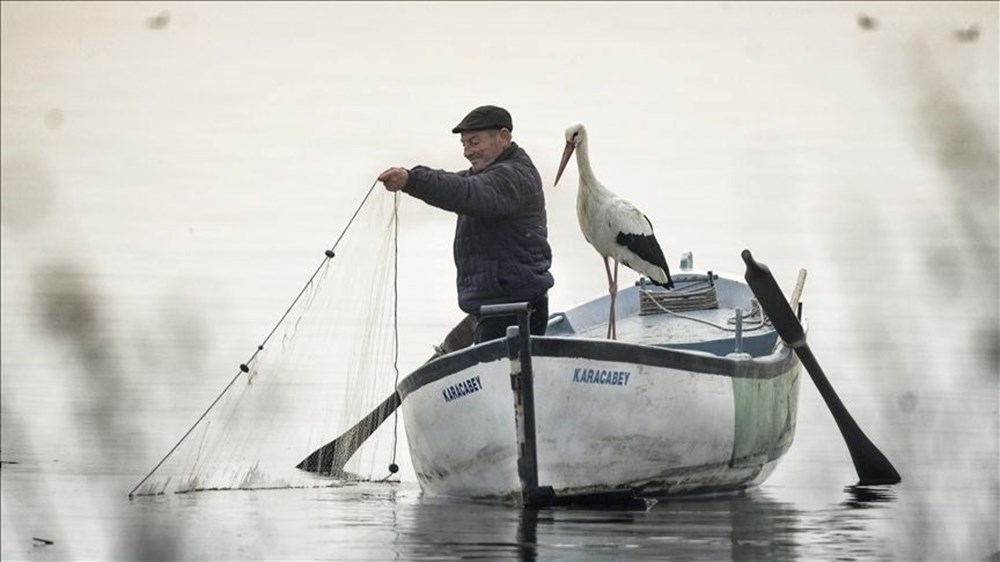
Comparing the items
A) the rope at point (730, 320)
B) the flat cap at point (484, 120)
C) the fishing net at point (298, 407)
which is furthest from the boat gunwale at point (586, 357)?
the rope at point (730, 320)

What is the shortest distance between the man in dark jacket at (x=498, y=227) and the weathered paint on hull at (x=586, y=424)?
19.1 inches

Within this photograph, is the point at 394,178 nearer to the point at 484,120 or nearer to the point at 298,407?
the point at 484,120

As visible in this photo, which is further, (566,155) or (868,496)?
(566,155)

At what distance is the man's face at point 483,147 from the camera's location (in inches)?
457

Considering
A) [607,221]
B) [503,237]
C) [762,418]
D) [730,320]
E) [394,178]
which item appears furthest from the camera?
[730,320]

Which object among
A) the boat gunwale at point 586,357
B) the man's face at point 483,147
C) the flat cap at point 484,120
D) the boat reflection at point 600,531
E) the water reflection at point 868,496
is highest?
Answer: the flat cap at point 484,120

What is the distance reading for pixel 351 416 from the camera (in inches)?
553

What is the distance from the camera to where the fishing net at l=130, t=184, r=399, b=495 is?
1253 cm

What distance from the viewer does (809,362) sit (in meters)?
13.5

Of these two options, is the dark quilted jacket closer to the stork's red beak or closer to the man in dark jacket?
the man in dark jacket

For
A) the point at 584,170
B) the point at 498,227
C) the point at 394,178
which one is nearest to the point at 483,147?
the point at 498,227

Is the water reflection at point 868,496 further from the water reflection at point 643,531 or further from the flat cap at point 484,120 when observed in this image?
the flat cap at point 484,120

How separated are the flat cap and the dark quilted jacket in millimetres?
189

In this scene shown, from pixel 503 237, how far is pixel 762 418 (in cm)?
219
